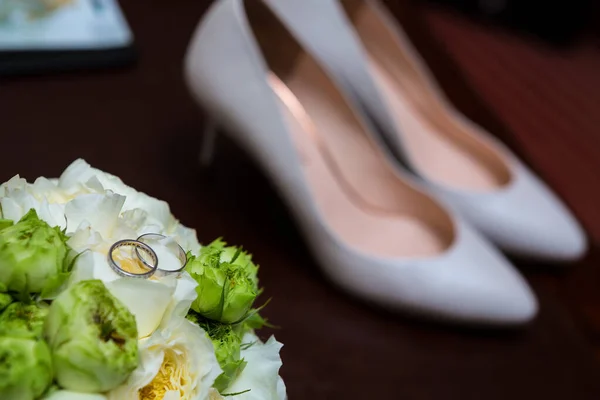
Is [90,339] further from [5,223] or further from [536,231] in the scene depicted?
[536,231]

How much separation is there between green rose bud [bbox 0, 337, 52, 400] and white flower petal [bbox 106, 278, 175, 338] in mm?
28

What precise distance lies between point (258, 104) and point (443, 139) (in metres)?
0.32

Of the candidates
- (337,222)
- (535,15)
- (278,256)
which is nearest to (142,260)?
(278,256)

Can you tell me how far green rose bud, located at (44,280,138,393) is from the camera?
0.60 feet

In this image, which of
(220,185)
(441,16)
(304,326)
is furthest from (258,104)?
(441,16)

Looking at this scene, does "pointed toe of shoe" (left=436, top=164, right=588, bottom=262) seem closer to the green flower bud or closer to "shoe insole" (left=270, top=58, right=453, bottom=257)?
"shoe insole" (left=270, top=58, right=453, bottom=257)

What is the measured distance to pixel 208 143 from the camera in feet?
2.03

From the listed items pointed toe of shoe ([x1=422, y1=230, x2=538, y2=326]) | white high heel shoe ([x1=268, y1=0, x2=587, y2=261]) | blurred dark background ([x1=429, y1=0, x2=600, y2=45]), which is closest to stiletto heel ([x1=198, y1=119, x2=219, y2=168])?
white high heel shoe ([x1=268, y1=0, x2=587, y2=261])

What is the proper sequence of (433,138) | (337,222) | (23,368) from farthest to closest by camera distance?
1. (433,138)
2. (337,222)
3. (23,368)

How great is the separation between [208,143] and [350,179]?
18 centimetres

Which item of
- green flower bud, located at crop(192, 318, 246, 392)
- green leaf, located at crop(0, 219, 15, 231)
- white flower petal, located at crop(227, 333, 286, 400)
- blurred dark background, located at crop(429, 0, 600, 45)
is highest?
green leaf, located at crop(0, 219, 15, 231)

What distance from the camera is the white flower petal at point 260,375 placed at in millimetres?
240

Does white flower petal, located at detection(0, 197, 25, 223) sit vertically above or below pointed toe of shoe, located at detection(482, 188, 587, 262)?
above

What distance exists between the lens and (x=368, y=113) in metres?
0.75
